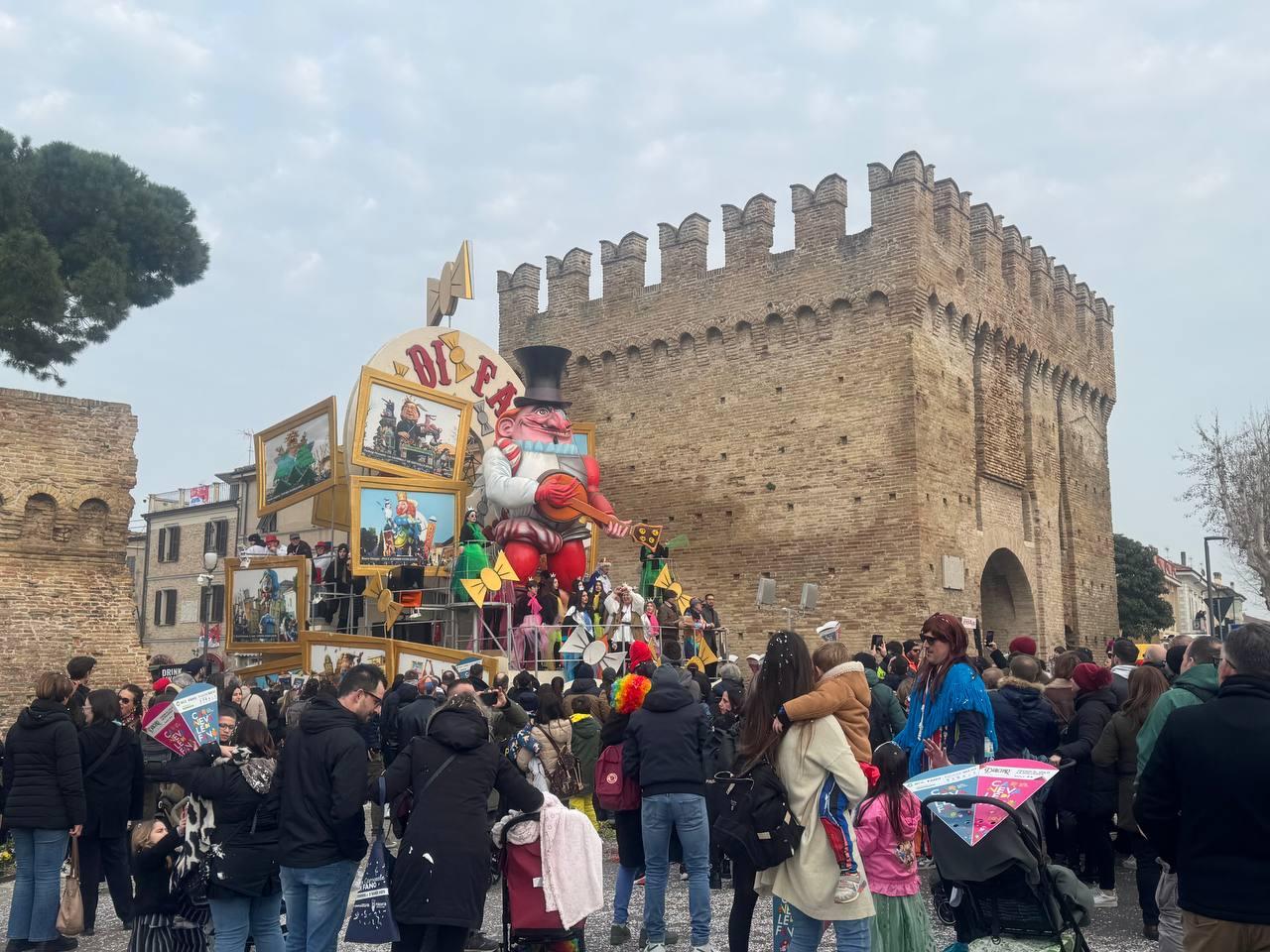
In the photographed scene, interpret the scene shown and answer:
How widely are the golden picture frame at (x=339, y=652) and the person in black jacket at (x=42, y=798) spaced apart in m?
9.72

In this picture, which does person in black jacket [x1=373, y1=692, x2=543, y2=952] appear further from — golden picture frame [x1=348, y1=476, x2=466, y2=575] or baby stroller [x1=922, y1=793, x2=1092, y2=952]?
golden picture frame [x1=348, y1=476, x2=466, y2=575]

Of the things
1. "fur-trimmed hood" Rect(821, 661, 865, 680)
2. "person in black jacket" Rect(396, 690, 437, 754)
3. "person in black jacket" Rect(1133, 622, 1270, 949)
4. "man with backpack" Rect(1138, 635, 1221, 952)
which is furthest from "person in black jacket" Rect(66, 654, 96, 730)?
"person in black jacket" Rect(1133, 622, 1270, 949)

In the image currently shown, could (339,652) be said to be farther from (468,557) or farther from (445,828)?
(445,828)

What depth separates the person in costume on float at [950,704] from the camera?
5.82 metres

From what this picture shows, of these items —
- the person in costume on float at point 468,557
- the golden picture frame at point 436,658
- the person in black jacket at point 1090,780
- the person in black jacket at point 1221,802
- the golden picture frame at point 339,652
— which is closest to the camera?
the person in black jacket at point 1221,802

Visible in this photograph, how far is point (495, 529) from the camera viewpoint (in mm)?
17703

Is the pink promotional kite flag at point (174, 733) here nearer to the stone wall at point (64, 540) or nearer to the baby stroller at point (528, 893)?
the baby stroller at point (528, 893)

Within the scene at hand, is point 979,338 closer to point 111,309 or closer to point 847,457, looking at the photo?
point 847,457

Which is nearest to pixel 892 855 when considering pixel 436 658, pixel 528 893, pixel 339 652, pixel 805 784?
pixel 805 784

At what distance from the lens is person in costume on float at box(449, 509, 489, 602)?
17.3 meters

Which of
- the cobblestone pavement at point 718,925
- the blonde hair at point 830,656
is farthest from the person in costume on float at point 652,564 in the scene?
the blonde hair at point 830,656

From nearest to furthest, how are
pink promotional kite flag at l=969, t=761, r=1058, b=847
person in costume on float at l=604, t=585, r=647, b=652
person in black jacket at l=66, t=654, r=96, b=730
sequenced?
pink promotional kite flag at l=969, t=761, r=1058, b=847
person in black jacket at l=66, t=654, r=96, b=730
person in costume on float at l=604, t=585, r=647, b=652

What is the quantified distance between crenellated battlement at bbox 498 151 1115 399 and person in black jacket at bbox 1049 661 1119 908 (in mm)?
14924

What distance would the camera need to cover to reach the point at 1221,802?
3416 millimetres
